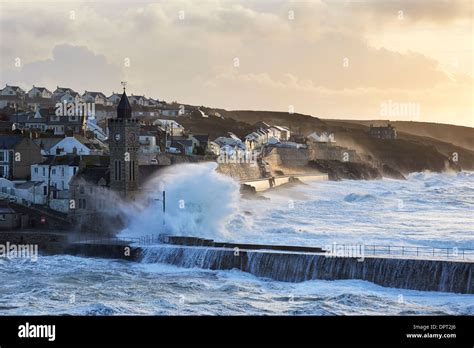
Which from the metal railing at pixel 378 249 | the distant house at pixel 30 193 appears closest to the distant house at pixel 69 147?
the distant house at pixel 30 193

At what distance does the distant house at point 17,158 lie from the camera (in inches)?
2223

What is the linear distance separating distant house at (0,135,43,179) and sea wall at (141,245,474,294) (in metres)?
19.4

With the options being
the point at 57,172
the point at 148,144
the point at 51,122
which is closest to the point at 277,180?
the point at 148,144

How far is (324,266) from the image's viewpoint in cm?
3528

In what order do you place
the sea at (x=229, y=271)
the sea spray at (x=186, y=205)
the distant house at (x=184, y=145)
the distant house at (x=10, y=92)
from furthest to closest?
the distant house at (x=10, y=92)
the distant house at (x=184, y=145)
the sea spray at (x=186, y=205)
the sea at (x=229, y=271)

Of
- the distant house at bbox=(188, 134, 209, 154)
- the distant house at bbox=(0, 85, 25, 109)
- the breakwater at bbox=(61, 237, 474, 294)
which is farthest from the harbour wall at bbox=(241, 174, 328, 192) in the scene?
the distant house at bbox=(0, 85, 25, 109)

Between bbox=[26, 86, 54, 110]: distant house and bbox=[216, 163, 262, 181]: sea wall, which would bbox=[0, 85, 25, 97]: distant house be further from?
bbox=[216, 163, 262, 181]: sea wall

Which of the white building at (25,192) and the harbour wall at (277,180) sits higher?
the harbour wall at (277,180)

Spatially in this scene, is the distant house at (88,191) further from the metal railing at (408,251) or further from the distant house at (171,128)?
the distant house at (171,128)

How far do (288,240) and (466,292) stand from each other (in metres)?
13.1

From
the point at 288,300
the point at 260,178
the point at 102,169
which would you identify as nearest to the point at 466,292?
the point at 288,300

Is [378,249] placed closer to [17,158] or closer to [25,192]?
[25,192]

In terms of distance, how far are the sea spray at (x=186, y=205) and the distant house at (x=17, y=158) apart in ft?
36.8
